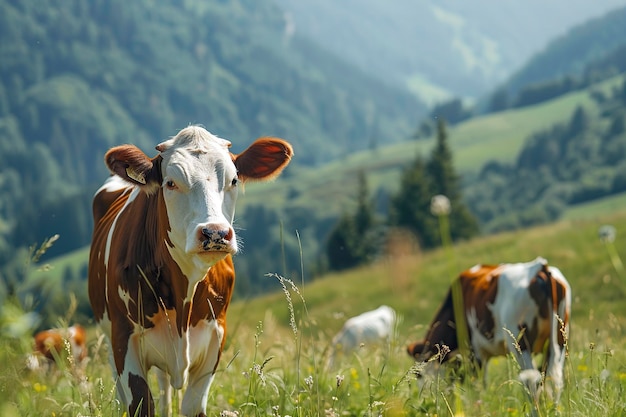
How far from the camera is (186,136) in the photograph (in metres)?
5.93

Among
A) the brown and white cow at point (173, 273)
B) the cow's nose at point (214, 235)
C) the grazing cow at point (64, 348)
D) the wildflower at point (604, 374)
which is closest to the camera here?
the grazing cow at point (64, 348)

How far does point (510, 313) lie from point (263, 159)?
4646 mm

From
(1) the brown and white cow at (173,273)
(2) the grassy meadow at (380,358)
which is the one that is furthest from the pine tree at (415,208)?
A: (1) the brown and white cow at (173,273)

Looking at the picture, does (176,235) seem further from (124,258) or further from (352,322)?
Answer: (352,322)

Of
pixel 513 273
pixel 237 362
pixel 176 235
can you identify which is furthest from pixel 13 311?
pixel 513 273

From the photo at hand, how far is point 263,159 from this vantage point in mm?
6348

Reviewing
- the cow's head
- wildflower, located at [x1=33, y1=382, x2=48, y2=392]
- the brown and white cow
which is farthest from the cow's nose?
wildflower, located at [x1=33, y1=382, x2=48, y2=392]

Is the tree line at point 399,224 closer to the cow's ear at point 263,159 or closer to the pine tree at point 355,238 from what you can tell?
the pine tree at point 355,238

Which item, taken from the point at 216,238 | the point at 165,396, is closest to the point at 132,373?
the point at 165,396

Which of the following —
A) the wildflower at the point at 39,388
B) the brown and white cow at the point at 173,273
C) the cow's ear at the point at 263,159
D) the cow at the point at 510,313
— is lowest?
the cow at the point at 510,313

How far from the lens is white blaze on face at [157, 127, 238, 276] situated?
17.7 ft

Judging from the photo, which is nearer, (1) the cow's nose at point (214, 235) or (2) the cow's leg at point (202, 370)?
(1) the cow's nose at point (214, 235)

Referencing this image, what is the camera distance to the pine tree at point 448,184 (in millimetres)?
93625

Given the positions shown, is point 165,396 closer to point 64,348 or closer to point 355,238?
point 64,348
